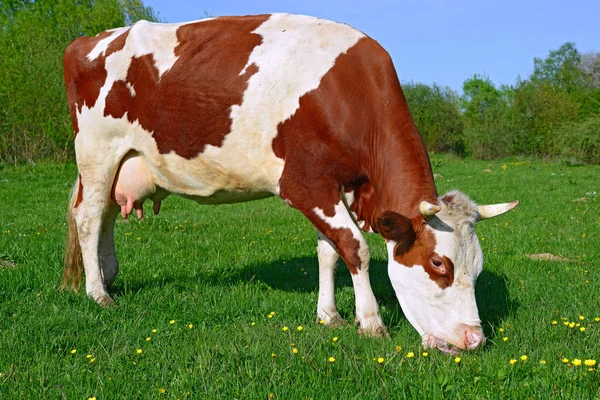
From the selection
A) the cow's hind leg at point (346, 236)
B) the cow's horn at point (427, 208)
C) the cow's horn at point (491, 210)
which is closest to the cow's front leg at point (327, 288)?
the cow's hind leg at point (346, 236)

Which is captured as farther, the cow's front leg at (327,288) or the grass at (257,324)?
the cow's front leg at (327,288)

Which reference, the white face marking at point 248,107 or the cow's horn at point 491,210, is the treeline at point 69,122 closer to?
the white face marking at point 248,107

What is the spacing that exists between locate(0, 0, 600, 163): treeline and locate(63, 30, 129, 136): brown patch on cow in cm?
1963

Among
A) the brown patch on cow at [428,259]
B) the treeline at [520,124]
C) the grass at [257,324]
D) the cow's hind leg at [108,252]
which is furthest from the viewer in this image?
the treeline at [520,124]

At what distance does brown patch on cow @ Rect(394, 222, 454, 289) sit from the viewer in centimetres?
447

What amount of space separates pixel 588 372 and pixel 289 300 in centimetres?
291

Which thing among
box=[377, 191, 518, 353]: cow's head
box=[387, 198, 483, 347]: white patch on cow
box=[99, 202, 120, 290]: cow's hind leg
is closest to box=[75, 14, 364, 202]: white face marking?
box=[99, 202, 120, 290]: cow's hind leg

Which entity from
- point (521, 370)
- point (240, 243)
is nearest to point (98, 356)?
point (521, 370)

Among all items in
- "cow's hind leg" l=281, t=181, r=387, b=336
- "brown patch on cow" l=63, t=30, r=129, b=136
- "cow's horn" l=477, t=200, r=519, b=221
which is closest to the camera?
"cow's horn" l=477, t=200, r=519, b=221

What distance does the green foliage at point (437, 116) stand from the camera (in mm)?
50844

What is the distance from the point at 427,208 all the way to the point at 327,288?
1.48 metres

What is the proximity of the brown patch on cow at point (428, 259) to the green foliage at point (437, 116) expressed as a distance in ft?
153

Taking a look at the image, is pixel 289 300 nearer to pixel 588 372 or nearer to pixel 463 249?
pixel 463 249

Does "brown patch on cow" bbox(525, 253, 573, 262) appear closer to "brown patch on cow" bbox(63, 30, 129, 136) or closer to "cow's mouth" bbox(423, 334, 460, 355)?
"cow's mouth" bbox(423, 334, 460, 355)
